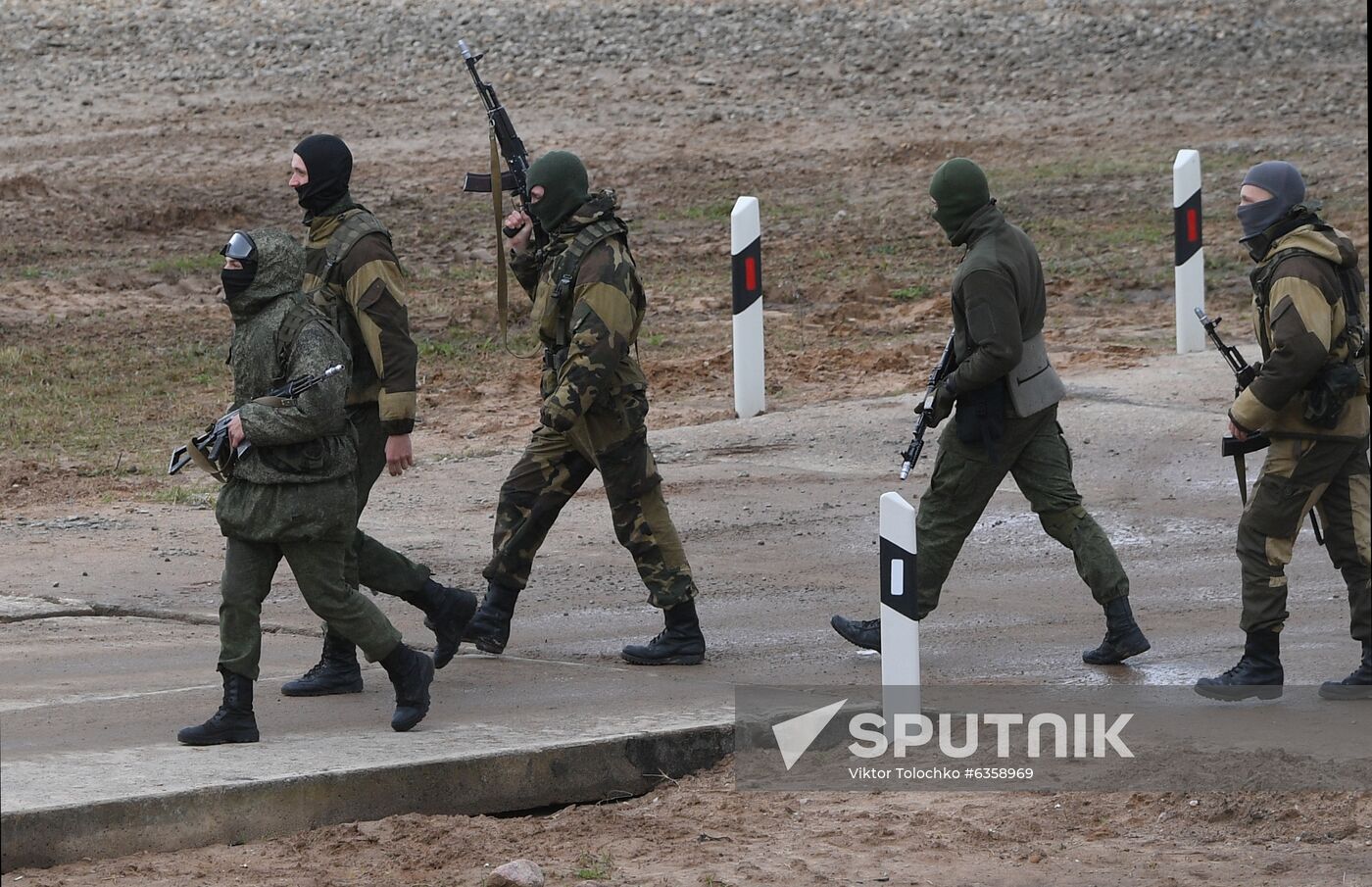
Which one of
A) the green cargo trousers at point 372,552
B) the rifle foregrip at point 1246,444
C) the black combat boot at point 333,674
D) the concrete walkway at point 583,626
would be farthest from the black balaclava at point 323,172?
the rifle foregrip at point 1246,444

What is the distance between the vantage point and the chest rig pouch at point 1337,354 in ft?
22.0

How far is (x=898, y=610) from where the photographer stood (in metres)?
6.44

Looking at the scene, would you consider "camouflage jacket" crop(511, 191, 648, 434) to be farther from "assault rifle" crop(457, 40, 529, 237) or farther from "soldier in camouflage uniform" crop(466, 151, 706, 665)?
"assault rifle" crop(457, 40, 529, 237)

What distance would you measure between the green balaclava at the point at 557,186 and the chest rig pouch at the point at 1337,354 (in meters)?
2.46

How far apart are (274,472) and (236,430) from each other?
0.62ft

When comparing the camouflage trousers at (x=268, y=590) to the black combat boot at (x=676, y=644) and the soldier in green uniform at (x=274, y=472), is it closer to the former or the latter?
the soldier in green uniform at (x=274, y=472)

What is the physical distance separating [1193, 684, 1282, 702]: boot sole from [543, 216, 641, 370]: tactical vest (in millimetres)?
2456

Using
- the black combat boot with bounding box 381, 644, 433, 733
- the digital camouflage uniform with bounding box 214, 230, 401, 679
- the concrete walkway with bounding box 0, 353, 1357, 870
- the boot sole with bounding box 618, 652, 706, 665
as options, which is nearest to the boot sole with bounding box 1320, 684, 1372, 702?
the concrete walkway with bounding box 0, 353, 1357, 870

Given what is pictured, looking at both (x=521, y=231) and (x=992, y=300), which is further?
(x=521, y=231)

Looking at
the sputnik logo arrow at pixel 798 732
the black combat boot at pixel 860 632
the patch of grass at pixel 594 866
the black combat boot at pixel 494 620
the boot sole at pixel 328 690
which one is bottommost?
the patch of grass at pixel 594 866

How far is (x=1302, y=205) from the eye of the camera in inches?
267

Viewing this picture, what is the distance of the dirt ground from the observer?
19.3 ft

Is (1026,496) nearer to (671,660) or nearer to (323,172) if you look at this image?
(671,660)

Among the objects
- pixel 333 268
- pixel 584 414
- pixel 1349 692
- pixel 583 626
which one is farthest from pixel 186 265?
pixel 1349 692
